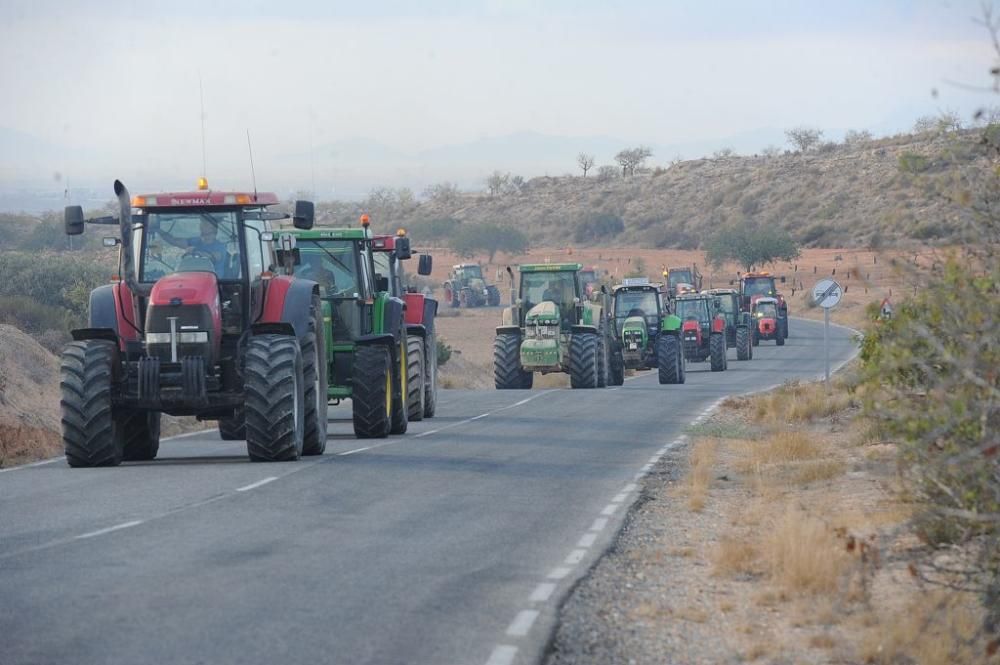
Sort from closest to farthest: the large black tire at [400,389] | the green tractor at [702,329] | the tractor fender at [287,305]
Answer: the tractor fender at [287,305] → the large black tire at [400,389] → the green tractor at [702,329]

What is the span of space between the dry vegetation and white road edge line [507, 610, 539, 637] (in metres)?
0.78

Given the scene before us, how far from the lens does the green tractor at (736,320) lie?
5403cm

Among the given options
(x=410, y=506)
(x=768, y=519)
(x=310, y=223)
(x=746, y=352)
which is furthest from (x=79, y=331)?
(x=746, y=352)

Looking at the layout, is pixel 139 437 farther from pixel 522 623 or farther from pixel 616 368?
pixel 616 368

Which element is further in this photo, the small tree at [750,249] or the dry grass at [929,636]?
the small tree at [750,249]

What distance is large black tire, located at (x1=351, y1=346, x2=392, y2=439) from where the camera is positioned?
2145 cm

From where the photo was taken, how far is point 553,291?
36719 millimetres

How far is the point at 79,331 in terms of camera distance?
57.2 ft

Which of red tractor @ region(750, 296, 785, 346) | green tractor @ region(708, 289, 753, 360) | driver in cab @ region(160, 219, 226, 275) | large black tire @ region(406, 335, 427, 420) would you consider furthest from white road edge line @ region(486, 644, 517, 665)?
red tractor @ region(750, 296, 785, 346)

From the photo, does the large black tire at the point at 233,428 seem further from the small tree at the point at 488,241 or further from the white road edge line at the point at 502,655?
the small tree at the point at 488,241

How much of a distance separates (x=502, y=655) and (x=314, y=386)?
409 inches

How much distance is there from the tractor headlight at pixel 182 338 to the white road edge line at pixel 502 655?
927 centimetres

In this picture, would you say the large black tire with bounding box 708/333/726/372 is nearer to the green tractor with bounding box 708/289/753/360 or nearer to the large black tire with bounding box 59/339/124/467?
the green tractor with bounding box 708/289/753/360

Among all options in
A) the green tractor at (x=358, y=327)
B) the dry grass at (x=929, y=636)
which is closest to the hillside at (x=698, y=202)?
the green tractor at (x=358, y=327)
